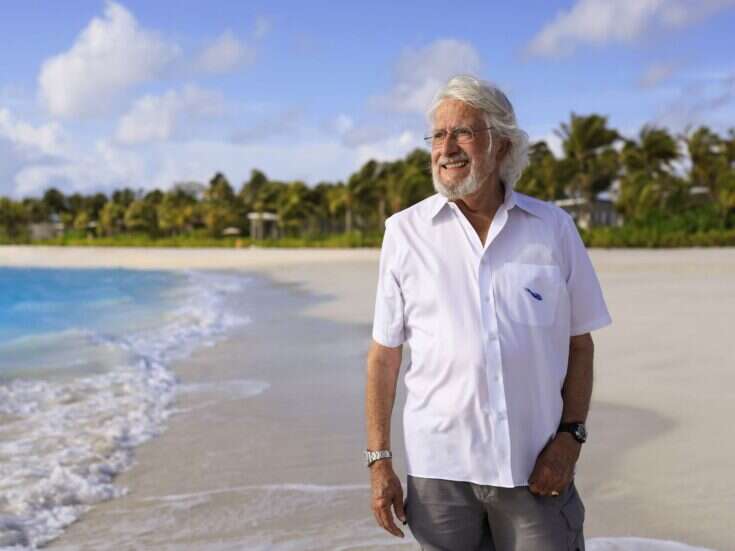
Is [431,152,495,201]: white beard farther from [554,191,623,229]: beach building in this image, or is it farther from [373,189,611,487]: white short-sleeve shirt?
[554,191,623,229]: beach building

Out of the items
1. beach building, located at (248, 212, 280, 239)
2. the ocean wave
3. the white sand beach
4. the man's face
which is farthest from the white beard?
beach building, located at (248, 212, 280, 239)

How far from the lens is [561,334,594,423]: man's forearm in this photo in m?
2.03

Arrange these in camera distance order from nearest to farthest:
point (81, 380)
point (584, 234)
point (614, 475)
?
point (614, 475) < point (81, 380) < point (584, 234)

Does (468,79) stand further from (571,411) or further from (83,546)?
(83,546)

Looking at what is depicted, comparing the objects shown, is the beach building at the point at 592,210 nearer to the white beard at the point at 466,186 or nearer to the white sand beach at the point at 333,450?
the white sand beach at the point at 333,450

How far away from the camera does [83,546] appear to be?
Answer: 385cm

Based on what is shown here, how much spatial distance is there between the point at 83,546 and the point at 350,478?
1522mm

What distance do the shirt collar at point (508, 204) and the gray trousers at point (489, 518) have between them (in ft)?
2.16

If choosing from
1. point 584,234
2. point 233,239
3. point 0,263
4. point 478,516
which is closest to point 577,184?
point 584,234

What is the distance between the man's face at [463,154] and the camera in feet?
6.59

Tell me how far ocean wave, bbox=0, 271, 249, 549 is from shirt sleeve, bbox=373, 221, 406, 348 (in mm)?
2679

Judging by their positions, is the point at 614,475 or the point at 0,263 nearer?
the point at 614,475

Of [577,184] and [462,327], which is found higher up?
[577,184]

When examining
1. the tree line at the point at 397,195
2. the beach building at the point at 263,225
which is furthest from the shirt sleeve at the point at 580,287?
the beach building at the point at 263,225
